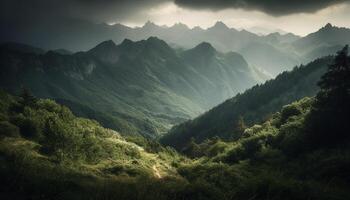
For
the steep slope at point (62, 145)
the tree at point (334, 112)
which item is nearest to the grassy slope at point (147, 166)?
the steep slope at point (62, 145)

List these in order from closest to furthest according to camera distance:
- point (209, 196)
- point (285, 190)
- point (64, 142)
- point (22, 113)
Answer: point (285, 190) → point (209, 196) → point (64, 142) → point (22, 113)

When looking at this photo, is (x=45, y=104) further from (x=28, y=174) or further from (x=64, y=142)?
(x=28, y=174)

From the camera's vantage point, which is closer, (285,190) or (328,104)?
(285,190)

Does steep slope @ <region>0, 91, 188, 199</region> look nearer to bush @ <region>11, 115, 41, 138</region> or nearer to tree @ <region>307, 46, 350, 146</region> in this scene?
bush @ <region>11, 115, 41, 138</region>

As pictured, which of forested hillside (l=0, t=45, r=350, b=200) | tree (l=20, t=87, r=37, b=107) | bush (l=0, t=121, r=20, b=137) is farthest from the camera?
tree (l=20, t=87, r=37, b=107)

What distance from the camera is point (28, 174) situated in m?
20.0

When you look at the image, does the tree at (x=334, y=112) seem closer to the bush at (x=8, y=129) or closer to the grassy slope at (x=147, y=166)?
the grassy slope at (x=147, y=166)

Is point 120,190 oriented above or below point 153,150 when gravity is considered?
below

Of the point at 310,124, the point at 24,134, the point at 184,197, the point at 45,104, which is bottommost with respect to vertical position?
the point at 184,197

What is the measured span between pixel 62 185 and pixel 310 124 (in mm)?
58163

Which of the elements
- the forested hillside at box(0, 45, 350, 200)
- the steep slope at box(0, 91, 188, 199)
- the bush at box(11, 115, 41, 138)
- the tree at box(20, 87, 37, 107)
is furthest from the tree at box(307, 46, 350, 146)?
the tree at box(20, 87, 37, 107)

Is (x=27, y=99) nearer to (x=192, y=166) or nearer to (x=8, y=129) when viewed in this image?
(x=8, y=129)

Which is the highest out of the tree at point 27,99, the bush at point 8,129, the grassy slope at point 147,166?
the tree at point 27,99

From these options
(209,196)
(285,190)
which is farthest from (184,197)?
(285,190)
